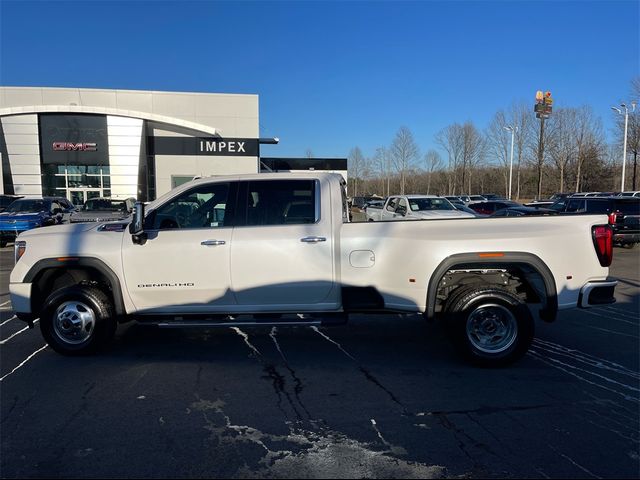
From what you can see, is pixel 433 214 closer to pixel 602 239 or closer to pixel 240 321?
pixel 602 239

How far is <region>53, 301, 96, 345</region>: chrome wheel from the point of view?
5062mm

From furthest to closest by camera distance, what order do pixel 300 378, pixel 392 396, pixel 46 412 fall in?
pixel 300 378 < pixel 392 396 < pixel 46 412

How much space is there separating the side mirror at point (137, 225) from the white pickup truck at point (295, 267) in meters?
0.02

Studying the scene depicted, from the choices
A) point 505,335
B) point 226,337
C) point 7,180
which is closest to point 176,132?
point 7,180

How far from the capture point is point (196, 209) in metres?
5.15

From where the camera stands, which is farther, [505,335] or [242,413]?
[505,335]

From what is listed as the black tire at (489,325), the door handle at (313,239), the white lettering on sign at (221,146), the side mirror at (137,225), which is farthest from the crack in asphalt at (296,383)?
the white lettering on sign at (221,146)

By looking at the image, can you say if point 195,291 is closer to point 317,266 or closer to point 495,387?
point 317,266

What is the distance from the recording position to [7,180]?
1127 inches

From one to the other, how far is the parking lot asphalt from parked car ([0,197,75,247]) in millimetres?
11379

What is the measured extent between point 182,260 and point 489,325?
11.1 feet

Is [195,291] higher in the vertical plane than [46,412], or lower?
higher

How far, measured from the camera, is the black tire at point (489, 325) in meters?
4.75

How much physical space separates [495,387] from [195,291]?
10.5 feet
